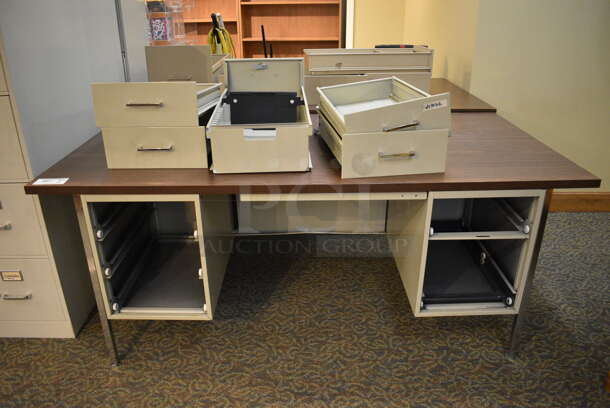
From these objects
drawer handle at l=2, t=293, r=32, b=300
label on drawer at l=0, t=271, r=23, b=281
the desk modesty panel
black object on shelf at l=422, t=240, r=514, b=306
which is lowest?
drawer handle at l=2, t=293, r=32, b=300

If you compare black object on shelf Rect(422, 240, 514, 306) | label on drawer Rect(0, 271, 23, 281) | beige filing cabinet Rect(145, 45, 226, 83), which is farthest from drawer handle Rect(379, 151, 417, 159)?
label on drawer Rect(0, 271, 23, 281)

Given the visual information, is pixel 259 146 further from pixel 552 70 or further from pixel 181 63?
pixel 552 70

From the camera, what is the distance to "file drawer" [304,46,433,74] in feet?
7.99

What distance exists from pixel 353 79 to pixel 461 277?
1138 mm

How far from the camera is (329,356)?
1931 mm

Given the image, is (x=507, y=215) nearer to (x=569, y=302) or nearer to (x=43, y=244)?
(x=569, y=302)

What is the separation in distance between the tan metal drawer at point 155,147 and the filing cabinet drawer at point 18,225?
377 mm

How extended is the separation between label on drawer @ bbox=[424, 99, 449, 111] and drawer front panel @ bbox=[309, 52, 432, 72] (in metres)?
0.99

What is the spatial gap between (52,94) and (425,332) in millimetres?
1839

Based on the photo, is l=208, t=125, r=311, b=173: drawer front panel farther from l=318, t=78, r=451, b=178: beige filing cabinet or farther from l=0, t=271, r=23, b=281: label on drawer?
l=0, t=271, r=23, b=281: label on drawer

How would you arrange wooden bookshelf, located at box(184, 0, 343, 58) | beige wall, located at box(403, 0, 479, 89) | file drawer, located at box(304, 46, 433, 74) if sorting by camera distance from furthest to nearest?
wooden bookshelf, located at box(184, 0, 343, 58)
beige wall, located at box(403, 0, 479, 89)
file drawer, located at box(304, 46, 433, 74)

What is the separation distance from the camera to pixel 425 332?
2.06 metres

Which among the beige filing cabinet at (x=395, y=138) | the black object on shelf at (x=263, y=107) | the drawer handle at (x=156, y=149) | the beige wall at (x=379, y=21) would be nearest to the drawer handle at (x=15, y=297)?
the drawer handle at (x=156, y=149)

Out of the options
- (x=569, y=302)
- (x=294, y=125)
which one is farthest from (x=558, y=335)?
(x=294, y=125)
